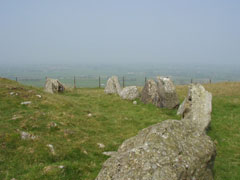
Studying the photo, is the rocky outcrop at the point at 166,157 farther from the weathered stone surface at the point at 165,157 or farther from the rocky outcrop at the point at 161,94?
the rocky outcrop at the point at 161,94

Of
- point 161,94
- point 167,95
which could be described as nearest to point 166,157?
point 167,95

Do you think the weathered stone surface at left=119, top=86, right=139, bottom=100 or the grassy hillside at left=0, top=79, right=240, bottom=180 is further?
the weathered stone surface at left=119, top=86, right=139, bottom=100

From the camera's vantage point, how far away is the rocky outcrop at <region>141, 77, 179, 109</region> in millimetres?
21812

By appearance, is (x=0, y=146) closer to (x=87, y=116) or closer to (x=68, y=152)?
(x=68, y=152)

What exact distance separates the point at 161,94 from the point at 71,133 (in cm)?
1188

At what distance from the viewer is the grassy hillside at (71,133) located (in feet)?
29.5

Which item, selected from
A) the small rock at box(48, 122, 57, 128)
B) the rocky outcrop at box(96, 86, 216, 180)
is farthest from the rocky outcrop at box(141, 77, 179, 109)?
the rocky outcrop at box(96, 86, 216, 180)

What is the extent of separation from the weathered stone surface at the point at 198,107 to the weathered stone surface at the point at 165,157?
7.56 metres

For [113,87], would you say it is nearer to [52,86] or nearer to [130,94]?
[130,94]

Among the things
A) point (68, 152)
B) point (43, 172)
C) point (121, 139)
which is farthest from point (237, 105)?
point (43, 172)

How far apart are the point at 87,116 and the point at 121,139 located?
4699mm

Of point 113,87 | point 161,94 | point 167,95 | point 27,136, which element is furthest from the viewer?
point 113,87

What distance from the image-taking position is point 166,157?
6.72m

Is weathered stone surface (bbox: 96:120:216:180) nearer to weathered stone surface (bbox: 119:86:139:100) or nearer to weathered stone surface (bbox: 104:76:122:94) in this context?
weathered stone surface (bbox: 119:86:139:100)
